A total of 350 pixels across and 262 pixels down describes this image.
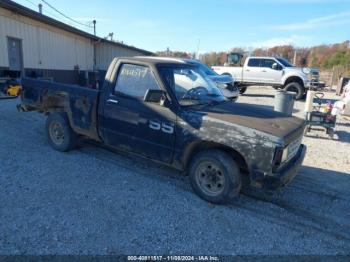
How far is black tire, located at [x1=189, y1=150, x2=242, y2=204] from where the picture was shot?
3549 mm

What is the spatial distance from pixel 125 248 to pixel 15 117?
23.1ft

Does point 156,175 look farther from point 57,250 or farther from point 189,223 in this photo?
point 57,250

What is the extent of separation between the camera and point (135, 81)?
14.1 ft

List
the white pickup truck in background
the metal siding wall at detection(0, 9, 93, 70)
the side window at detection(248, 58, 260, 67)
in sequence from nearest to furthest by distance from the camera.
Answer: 1. the metal siding wall at detection(0, 9, 93, 70)
2. the white pickup truck in background
3. the side window at detection(248, 58, 260, 67)

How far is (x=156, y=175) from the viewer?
461 cm

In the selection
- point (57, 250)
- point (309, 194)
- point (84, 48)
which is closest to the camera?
point (57, 250)

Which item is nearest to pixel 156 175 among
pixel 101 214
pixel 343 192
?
pixel 101 214

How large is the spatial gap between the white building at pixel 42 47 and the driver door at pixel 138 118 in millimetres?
4907

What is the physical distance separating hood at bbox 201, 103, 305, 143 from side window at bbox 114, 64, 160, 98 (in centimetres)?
98

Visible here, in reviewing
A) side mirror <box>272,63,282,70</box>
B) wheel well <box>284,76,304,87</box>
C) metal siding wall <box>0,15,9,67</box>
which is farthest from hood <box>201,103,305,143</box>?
side mirror <box>272,63,282,70</box>

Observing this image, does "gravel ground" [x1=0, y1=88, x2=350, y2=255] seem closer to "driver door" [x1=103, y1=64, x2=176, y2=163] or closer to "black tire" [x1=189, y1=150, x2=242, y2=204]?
"black tire" [x1=189, y1=150, x2=242, y2=204]

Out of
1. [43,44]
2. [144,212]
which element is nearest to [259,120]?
[144,212]

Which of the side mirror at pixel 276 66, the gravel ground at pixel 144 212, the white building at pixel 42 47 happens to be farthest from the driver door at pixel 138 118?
the side mirror at pixel 276 66

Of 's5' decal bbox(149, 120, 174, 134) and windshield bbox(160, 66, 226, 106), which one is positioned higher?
windshield bbox(160, 66, 226, 106)
